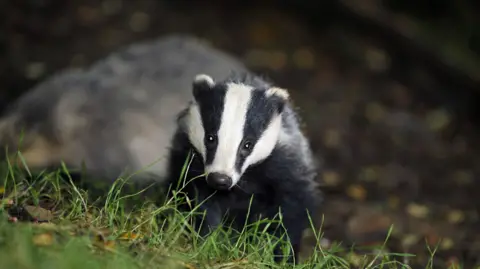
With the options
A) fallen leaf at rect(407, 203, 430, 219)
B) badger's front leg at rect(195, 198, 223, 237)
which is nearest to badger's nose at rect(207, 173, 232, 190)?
badger's front leg at rect(195, 198, 223, 237)

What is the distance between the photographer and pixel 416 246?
585cm

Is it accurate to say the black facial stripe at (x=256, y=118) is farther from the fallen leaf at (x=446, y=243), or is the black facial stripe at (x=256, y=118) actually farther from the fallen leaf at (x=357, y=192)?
the fallen leaf at (x=357, y=192)

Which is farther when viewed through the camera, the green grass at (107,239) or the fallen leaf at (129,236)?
the fallen leaf at (129,236)

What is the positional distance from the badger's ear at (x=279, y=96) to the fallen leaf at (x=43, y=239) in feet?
5.03

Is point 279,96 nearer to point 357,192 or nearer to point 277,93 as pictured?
point 277,93

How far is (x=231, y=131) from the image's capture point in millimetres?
4133

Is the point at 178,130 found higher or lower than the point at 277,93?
lower

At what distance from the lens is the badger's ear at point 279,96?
443 centimetres

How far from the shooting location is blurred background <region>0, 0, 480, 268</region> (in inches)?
291

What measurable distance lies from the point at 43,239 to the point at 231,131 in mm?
1193

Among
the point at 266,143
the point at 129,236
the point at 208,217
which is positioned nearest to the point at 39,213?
the point at 129,236

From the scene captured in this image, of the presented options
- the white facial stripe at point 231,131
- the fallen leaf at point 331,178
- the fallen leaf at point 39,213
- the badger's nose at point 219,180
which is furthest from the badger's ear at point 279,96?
the fallen leaf at point 331,178

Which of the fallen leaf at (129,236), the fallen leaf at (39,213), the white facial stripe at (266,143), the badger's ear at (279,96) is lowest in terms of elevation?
the fallen leaf at (129,236)

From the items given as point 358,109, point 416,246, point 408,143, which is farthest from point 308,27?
point 416,246
